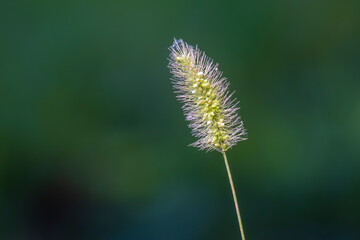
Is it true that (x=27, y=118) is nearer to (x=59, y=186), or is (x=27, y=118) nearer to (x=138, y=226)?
(x=59, y=186)

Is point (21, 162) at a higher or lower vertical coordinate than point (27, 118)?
lower

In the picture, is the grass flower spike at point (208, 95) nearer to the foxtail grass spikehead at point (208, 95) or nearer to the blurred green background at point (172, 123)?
the foxtail grass spikehead at point (208, 95)

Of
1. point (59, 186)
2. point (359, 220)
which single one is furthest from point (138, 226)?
point (359, 220)

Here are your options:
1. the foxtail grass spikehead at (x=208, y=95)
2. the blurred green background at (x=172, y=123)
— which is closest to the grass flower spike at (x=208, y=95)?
the foxtail grass spikehead at (x=208, y=95)

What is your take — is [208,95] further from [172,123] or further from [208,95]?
[172,123]

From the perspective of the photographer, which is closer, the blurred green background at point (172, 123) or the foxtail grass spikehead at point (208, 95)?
the foxtail grass spikehead at point (208, 95)

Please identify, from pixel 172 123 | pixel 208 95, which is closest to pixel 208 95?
pixel 208 95

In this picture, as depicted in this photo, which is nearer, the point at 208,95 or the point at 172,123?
the point at 208,95

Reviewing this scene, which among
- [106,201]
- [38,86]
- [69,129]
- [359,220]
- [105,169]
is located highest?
[38,86]
